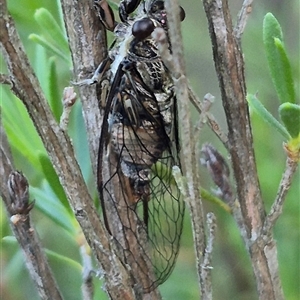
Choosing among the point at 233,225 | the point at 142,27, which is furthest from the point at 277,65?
the point at 233,225

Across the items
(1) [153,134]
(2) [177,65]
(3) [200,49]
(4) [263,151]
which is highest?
(3) [200,49]

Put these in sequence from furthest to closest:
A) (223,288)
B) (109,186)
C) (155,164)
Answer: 1. (223,288)
2. (155,164)
3. (109,186)

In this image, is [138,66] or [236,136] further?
[138,66]

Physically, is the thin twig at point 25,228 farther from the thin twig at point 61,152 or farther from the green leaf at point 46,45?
the green leaf at point 46,45

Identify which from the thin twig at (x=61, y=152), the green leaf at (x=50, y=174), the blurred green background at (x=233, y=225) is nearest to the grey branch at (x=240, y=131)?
the thin twig at (x=61, y=152)

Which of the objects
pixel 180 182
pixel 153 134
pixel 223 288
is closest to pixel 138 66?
pixel 153 134

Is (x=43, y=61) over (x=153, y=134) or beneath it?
over

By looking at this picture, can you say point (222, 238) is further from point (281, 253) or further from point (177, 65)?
point (177, 65)
